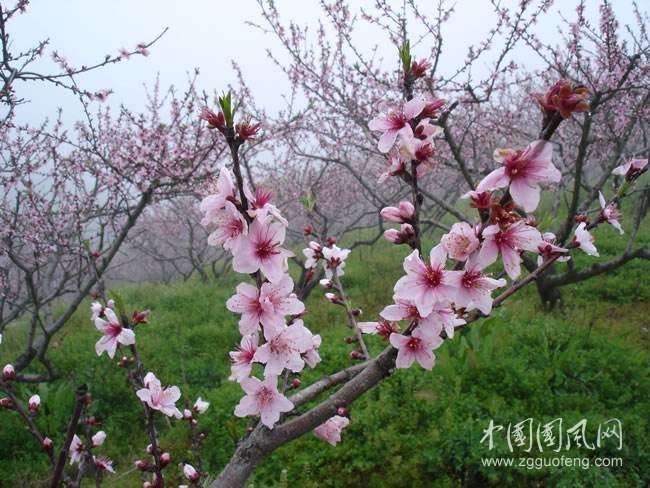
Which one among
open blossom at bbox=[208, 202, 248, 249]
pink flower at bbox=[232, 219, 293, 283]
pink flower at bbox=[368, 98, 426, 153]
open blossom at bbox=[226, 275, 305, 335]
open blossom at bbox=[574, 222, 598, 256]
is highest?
open blossom at bbox=[574, 222, 598, 256]

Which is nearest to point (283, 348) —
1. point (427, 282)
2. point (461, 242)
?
point (427, 282)

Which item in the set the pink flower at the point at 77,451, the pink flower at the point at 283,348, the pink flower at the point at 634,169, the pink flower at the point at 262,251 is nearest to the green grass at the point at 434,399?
the pink flower at the point at 77,451

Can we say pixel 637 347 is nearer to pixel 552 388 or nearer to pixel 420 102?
pixel 552 388

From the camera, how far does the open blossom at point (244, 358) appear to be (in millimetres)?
1277

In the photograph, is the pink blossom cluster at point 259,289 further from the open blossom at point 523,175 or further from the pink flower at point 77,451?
the pink flower at point 77,451

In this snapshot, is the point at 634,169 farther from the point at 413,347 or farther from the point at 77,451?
the point at 77,451

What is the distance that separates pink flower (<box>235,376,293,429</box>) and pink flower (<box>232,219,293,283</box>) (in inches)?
13.6

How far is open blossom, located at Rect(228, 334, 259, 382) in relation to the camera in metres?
1.28

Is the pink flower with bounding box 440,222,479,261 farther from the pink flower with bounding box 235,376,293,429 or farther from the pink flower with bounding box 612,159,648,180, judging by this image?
the pink flower with bounding box 612,159,648,180

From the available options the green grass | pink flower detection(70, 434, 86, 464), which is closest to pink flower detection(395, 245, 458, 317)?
the green grass

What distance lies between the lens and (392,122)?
1202mm

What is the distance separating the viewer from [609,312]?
5.49 meters

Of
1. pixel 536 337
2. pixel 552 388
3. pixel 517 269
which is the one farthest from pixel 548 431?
pixel 517 269

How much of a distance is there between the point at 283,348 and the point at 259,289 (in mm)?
174
